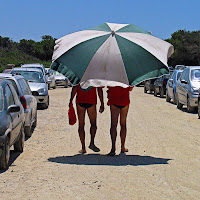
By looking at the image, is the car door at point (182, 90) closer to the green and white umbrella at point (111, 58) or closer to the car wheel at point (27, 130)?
the car wheel at point (27, 130)

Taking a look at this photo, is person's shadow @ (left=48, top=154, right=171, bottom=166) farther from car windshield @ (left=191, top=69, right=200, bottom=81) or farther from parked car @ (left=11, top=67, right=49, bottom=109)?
parked car @ (left=11, top=67, right=49, bottom=109)

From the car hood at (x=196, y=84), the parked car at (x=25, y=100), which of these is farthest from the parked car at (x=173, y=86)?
the parked car at (x=25, y=100)

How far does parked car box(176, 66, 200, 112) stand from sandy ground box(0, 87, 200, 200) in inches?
154

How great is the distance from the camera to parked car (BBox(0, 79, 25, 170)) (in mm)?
8341

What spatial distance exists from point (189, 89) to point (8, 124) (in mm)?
11019

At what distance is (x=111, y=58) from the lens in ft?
29.9

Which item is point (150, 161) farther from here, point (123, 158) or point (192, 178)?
point (192, 178)

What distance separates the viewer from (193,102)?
18266 mm

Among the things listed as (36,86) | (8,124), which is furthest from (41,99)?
(8,124)

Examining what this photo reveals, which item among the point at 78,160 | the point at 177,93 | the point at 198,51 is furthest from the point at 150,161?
→ the point at 198,51

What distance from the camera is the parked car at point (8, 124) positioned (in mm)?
8341

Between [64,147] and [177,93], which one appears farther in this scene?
[177,93]

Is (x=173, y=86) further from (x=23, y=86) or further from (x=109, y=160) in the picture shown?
(x=109, y=160)

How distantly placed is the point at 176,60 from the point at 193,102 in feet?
211
